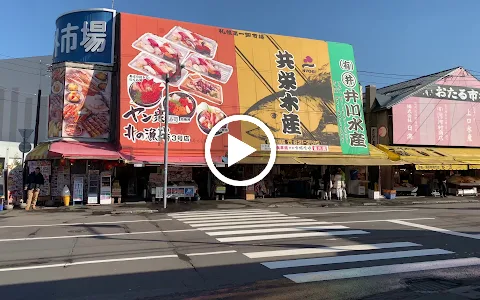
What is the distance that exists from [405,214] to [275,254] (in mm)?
9614

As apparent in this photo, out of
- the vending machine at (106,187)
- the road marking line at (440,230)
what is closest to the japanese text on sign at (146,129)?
the vending machine at (106,187)

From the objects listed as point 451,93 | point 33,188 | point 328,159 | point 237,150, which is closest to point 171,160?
point 237,150

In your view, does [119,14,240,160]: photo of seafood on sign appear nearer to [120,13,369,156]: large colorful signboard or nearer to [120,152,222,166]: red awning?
[120,13,369,156]: large colorful signboard

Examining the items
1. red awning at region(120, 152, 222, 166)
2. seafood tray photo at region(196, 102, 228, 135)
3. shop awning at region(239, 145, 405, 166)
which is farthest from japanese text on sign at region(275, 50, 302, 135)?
red awning at region(120, 152, 222, 166)

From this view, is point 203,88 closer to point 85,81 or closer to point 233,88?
point 233,88

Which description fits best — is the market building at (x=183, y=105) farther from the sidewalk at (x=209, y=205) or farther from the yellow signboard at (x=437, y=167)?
the yellow signboard at (x=437, y=167)

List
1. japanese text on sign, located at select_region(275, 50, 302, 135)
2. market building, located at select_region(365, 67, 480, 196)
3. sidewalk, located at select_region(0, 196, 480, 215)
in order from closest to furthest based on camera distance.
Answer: sidewalk, located at select_region(0, 196, 480, 215) < japanese text on sign, located at select_region(275, 50, 302, 135) < market building, located at select_region(365, 67, 480, 196)

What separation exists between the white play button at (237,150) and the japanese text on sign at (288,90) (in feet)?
8.46

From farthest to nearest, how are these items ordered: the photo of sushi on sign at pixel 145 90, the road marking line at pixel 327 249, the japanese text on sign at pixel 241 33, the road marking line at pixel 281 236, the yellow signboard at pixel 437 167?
the yellow signboard at pixel 437 167 → the japanese text on sign at pixel 241 33 → the photo of sushi on sign at pixel 145 90 → the road marking line at pixel 281 236 → the road marking line at pixel 327 249

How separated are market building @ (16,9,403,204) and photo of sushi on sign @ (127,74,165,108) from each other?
0.05 m

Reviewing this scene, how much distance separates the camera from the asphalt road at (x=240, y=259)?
5660mm

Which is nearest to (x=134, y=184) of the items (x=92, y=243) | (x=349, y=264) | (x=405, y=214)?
(x=92, y=243)

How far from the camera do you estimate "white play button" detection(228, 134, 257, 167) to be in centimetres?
2064

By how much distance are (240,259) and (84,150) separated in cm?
1306
